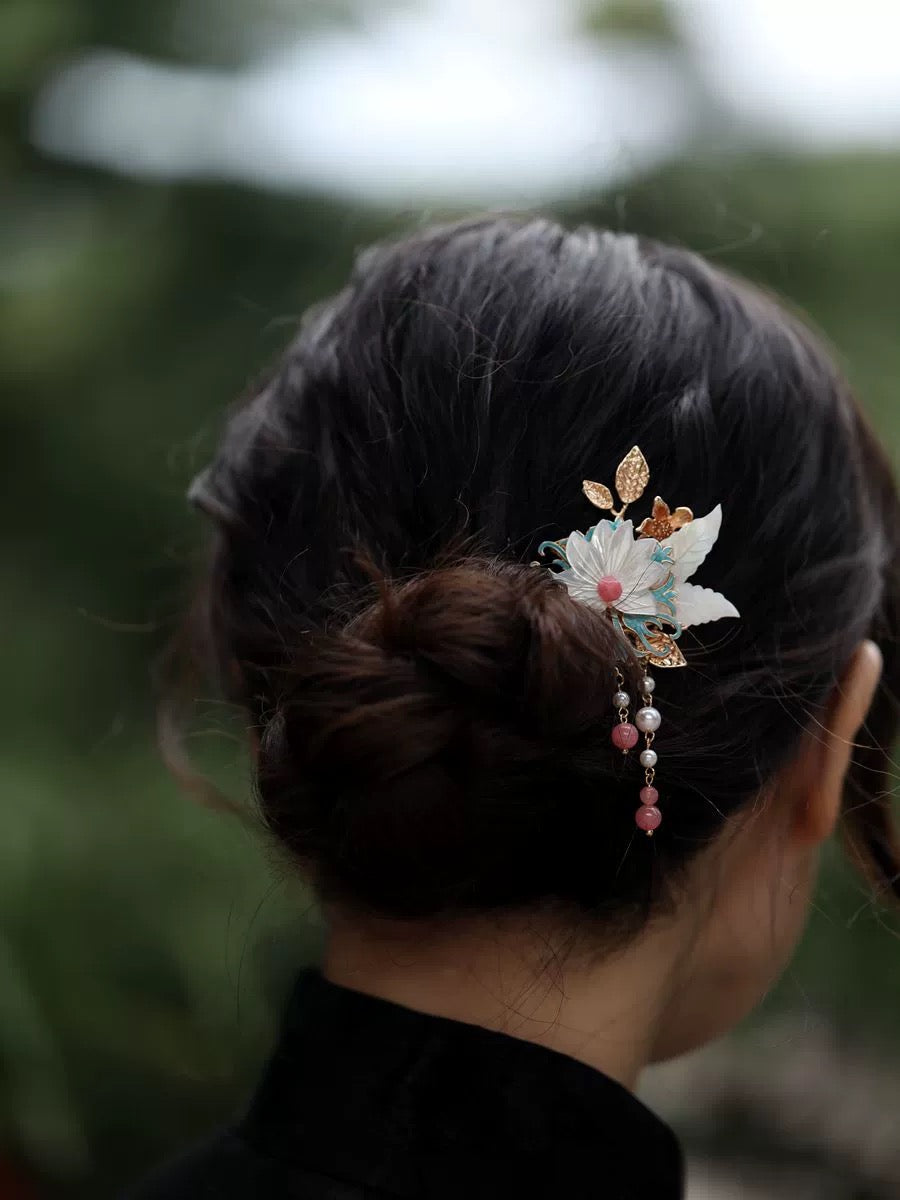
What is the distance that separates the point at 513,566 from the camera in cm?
60

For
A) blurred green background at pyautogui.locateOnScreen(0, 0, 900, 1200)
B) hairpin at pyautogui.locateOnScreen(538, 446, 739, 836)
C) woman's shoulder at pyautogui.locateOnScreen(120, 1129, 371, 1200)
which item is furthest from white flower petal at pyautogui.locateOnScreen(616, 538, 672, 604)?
blurred green background at pyautogui.locateOnScreen(0, 0, 900, 1200)

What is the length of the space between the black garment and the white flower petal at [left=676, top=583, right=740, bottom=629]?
0.26 m

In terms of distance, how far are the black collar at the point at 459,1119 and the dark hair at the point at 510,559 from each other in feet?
0.26

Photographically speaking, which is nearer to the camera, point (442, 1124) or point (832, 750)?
point (442, 1124)

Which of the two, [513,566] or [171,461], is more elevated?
[513,566]

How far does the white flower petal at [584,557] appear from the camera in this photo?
24.2 inches

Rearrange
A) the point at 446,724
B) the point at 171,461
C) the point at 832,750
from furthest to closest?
the point at 171,461 < the point at 832,750 < the point at 446,724

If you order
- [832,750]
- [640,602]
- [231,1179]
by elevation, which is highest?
[640,602]

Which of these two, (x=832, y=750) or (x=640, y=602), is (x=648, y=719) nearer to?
(x=640, y=602)

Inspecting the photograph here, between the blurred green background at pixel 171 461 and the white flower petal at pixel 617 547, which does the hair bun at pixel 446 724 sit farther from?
the blurred green background at pixel 171 461

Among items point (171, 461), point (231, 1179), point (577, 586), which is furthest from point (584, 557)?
point (171, 461)

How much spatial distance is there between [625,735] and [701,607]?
96 millimetres

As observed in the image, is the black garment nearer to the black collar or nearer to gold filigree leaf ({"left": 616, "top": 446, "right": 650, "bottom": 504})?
the black collar

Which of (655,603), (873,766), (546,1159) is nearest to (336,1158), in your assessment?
(546,1159)
